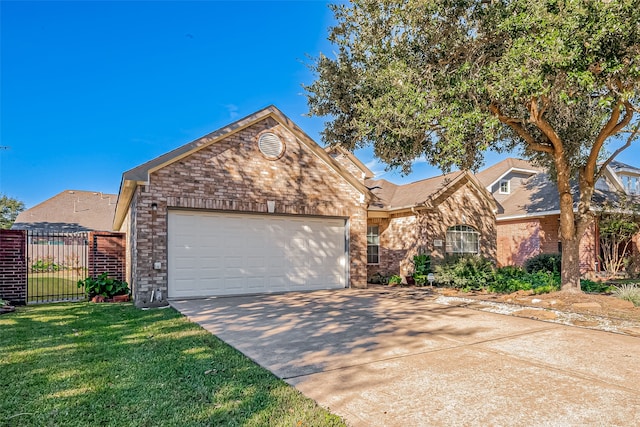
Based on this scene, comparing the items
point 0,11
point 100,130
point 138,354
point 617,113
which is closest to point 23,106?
point 100,130

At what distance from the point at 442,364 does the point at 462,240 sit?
1249 centimetres

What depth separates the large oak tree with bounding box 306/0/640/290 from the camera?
6590 mm

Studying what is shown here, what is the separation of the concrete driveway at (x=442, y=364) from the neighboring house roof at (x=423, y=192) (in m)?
7.54

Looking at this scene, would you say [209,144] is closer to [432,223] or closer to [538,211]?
[432,223]

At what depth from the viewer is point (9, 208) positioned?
3738 centimetres

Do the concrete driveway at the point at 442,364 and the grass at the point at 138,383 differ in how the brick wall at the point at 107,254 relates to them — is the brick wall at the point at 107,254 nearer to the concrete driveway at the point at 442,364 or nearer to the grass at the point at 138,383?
the concrete driveway at the point at 442,364

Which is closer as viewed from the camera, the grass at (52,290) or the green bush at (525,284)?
the green bush at (525,284)

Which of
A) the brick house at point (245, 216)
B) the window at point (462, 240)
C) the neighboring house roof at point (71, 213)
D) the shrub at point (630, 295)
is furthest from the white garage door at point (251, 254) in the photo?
the neighboring house roof at point (71, 213)

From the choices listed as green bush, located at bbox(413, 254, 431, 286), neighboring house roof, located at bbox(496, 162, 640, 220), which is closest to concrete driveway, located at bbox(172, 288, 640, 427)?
green bush, located at bbox(413, 254, 431, 286)

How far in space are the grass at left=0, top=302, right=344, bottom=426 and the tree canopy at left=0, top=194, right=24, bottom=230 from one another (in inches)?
1491

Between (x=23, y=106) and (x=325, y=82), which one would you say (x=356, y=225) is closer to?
(x=325, y=82)

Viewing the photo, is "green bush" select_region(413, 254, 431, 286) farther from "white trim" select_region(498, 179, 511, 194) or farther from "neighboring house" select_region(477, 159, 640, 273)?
"white trim" select_region(498, 179, 511, 194)

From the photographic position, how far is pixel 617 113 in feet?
28.9

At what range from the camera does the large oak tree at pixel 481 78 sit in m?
6.59
